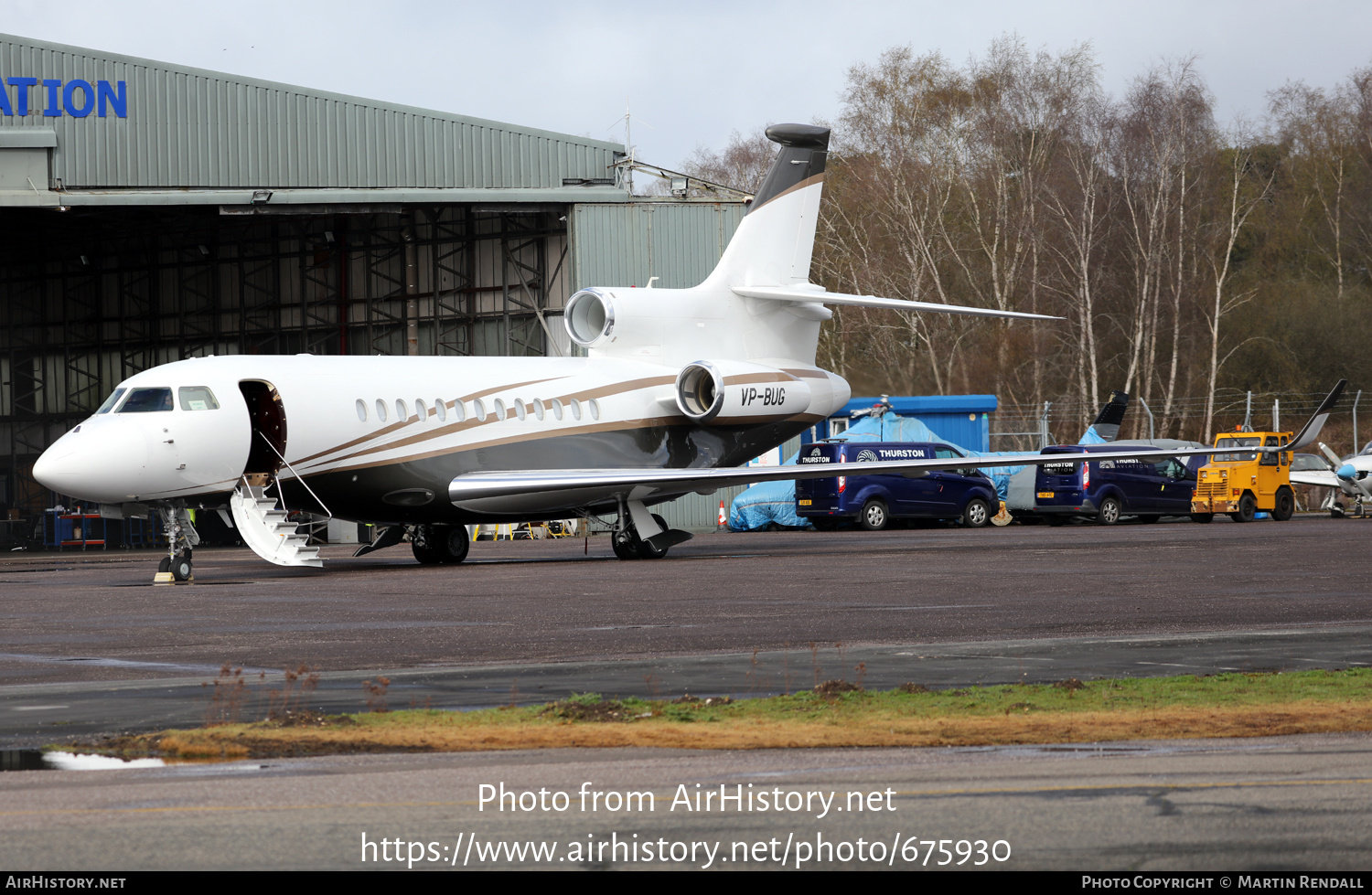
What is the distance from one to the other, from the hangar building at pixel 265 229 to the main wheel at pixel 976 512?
362 inches

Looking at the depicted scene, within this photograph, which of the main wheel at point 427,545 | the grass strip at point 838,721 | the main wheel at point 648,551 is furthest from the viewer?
the main wheel at point 648,551

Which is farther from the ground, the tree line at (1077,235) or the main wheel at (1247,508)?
the tree line at (1077,235)

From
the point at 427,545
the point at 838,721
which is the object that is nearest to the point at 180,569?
the point at 427,545

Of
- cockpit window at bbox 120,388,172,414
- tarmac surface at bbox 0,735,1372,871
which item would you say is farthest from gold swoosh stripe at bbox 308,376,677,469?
tarmac surface at bbox 0,735,1372,871

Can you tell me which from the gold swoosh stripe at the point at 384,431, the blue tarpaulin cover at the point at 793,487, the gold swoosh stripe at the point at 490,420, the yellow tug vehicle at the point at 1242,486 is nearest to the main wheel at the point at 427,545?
the gold swoosh stripe at the point at 490,420

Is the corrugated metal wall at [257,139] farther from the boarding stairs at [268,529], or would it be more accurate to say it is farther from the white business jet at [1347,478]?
the white business jet at [1347,478]

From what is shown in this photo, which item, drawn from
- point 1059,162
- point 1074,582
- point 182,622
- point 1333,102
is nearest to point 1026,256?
point 1059,162

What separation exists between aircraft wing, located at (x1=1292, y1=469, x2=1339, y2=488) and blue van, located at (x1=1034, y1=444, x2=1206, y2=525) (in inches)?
232

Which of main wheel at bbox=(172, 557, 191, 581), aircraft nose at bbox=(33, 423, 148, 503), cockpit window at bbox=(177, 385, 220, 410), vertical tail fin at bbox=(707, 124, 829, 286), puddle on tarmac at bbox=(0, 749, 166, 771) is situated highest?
vertical tail fin at bbox=(707, 124, 829, 286)

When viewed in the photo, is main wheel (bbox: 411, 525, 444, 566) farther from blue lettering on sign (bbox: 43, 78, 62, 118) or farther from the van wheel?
blue lettering on sign (bbox: 43, 78, 62, 118)

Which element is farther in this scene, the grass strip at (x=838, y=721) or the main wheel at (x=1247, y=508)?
the main wheel at (x=1247, y=508)

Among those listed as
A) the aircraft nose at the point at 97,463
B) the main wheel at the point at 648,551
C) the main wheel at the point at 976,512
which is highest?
the aircraft nose at the point at 97,463

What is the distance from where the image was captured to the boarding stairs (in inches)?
749

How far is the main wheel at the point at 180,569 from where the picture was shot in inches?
735
